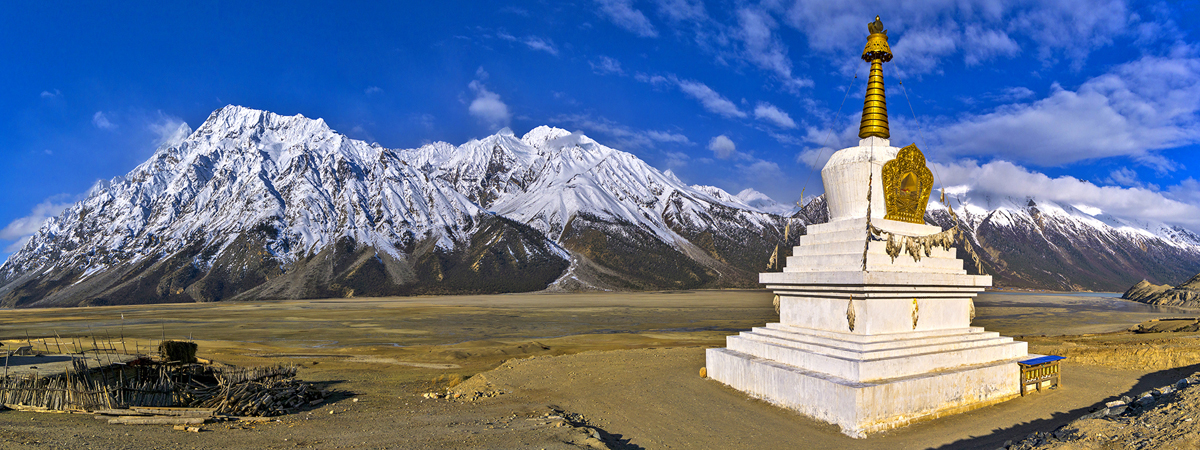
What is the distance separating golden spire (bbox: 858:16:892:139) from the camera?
14.4 metres


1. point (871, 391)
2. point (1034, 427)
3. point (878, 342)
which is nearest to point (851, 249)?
point (878, 342)

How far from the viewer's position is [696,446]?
1006cm

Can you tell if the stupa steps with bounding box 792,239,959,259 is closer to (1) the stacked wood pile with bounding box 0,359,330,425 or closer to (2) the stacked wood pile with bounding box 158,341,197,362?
(1) the stacked wood pile with bounding box 0,359,330,425

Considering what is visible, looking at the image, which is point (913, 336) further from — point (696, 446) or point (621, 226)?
point (621, 226)

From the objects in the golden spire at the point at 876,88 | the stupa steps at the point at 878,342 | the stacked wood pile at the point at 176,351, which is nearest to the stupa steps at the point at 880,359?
the stupa steps at the point at 878,342

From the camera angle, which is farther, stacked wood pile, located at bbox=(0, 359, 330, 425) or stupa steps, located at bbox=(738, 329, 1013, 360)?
stupa steps, located at bbox=(738, 329, 1013, 360)

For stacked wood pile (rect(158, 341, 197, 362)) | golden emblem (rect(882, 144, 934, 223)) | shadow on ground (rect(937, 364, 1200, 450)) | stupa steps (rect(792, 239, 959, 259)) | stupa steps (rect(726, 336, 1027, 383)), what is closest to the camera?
shadow on ground (rect(937, 364, 1200, 450))

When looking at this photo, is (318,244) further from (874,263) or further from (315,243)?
(874,263)

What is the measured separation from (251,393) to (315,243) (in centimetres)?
15483

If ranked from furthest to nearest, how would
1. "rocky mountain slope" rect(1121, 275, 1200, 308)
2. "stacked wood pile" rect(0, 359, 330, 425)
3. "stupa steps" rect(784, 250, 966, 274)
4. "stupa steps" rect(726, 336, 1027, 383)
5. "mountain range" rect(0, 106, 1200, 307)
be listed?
"mountain range" rect(0, 106, 1200, 307) → "rocky mountain slope" rect(1121, 275, 1200, 308) → "stupa steps" rect(784, 250, 966, 274) → "stacked wood pile" rect(0, 359, 330, 425) → "stupa steps" rect(726, 336, 1027, 383)

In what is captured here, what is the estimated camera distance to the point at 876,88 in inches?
575

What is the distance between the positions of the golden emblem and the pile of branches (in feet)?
44.3

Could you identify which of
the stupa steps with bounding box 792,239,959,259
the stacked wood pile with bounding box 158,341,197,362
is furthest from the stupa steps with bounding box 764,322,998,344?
the stacked wood pile with bounding box 158,341,197,362

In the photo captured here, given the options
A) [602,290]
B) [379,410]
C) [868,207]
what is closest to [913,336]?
[868,207]
